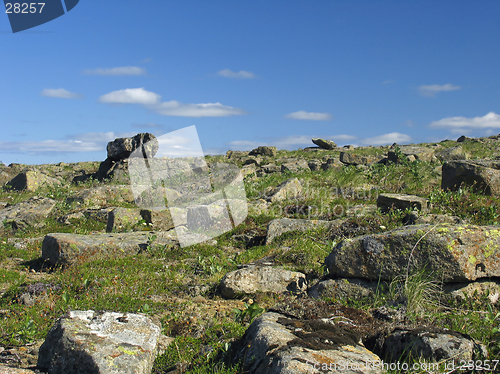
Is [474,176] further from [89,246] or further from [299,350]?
[89,246]

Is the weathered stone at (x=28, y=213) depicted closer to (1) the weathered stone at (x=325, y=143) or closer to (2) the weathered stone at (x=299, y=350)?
(2) the weathered stone at (x=299, y=350)

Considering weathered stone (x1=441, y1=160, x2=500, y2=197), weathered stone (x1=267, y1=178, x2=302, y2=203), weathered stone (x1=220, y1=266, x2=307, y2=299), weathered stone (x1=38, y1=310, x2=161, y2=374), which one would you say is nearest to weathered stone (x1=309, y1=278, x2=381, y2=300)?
weathered stone (x1=220, y1=266, x2=307, y2=299)

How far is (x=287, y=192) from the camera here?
650 inches

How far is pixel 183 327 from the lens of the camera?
20.2 feet

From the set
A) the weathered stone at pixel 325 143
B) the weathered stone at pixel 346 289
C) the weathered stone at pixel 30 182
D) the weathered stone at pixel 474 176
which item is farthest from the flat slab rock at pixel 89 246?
the weathered stone at pixel 325 143

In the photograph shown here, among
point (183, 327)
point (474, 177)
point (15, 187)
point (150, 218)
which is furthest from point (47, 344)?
point (15, 187)

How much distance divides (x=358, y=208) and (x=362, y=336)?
8941mm

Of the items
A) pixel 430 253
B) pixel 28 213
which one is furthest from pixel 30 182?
pixel 430 253

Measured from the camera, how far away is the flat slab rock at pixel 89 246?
34.9ft

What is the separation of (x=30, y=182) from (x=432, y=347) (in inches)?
1057

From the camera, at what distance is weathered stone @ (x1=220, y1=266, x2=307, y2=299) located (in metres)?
7.69

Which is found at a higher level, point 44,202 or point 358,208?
point 44,202

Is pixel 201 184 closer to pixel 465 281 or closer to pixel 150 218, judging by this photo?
pixel 150 218

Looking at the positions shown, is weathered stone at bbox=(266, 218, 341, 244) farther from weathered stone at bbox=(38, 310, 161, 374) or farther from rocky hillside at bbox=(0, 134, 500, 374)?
weathered stone at bbox=(38, 310, 161, 374)
